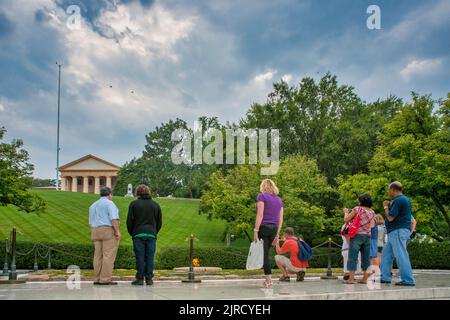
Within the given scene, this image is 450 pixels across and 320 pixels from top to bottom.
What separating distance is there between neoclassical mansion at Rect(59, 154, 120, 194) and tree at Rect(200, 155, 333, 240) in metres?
76.8

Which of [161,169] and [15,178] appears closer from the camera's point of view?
[15,178]

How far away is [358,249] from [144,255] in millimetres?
4715

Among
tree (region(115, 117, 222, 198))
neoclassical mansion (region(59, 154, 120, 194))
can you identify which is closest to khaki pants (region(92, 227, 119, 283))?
tree (region(115, 117, 222, 198))

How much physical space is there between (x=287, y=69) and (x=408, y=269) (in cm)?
4703

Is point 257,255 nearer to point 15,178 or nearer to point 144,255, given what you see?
point 144,255

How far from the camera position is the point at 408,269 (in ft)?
37.8

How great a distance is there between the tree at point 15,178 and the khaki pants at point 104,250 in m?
15.8

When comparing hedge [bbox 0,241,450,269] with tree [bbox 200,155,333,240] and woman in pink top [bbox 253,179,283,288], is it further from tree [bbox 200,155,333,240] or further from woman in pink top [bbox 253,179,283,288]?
woman in pink top [bbox 253,179,283,288]

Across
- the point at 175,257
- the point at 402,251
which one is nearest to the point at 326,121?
the point at 175,257

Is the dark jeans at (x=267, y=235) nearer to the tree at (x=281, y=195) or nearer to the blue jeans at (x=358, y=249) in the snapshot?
the blue jeans at (x=358, y=249)

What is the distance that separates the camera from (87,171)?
11588 centimetres

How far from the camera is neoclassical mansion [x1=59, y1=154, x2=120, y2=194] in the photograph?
379 ft

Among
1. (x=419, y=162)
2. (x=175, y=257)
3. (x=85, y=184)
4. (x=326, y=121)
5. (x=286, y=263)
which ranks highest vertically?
(x=326, y=121)
